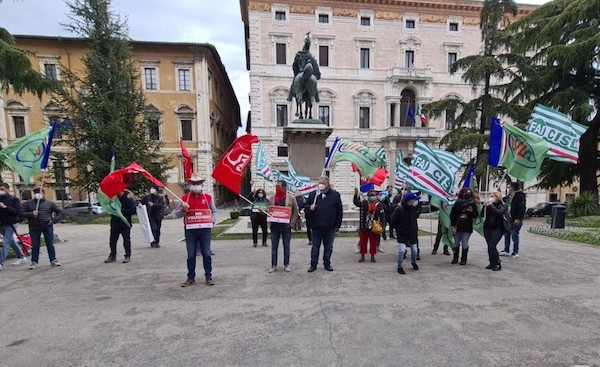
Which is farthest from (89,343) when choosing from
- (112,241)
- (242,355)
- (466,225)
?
(466,225)

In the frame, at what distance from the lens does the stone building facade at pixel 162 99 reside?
30547mm

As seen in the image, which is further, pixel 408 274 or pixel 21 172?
pixel 21 172

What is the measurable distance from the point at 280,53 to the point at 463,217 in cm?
3092

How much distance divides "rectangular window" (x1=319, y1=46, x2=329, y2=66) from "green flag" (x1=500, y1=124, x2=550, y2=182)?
29856mm

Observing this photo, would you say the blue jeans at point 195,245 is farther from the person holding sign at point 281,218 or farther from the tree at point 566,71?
the tree at point 566,71

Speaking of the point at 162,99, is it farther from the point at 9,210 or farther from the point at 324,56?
the point at 9,210

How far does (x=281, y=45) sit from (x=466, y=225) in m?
31.4

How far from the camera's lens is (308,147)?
1259 cm

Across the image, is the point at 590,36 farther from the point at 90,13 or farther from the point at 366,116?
the point at 90,13

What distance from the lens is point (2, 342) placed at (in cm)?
369

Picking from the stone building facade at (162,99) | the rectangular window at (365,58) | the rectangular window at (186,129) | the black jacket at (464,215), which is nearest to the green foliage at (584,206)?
the black jacket at (464,215)

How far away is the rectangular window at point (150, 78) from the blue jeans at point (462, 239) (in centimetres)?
3307

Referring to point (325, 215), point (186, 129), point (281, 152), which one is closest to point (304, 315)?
point (325, 215)

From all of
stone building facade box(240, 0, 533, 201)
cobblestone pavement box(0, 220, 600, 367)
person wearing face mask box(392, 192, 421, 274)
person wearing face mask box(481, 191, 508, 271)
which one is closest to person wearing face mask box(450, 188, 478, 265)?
person wearing face mask box(481, 191, 508, 271)
